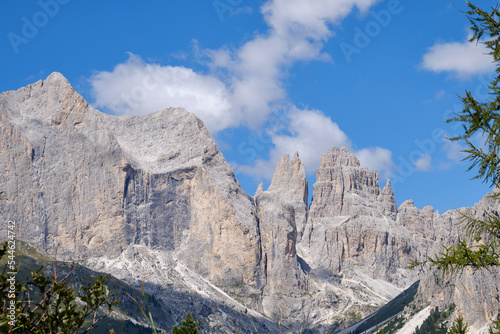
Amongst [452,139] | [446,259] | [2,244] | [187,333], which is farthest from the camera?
[187,333]

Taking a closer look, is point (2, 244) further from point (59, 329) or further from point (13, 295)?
point (59, 329)

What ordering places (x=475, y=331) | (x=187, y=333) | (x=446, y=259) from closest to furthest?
(x=446, y=259), (x=187, y=333), (x=475, y=331)

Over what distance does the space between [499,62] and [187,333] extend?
23.4 meters

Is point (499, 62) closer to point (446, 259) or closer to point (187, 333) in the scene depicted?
point (446, 259)

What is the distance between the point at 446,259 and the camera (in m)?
16.0

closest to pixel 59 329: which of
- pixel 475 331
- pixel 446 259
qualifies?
pixel 446 259

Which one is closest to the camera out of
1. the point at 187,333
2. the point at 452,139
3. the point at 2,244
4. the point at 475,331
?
the point at 2,244

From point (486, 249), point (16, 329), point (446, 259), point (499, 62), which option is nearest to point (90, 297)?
point (16, 329)

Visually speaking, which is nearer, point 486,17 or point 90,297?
point 90,297

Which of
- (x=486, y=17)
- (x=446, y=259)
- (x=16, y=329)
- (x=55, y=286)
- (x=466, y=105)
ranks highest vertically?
(x=486, y=17)

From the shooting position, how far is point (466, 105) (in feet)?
54.1

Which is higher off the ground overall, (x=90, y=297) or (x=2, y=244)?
(x=2, y=244)

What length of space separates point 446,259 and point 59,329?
33.6ft

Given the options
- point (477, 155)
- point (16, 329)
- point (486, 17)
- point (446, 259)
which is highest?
point (486, 17)
